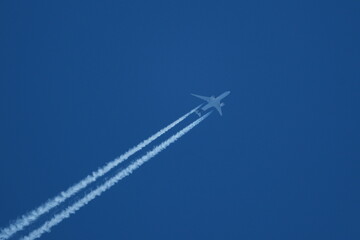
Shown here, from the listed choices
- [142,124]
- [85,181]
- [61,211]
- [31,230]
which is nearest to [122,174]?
[85,181]

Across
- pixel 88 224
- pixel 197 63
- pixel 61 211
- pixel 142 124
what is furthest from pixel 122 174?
pixel 197 63

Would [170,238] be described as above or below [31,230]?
above

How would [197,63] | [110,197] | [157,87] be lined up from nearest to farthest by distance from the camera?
1. [110,197]
2. [157,87]
3. [197,63]

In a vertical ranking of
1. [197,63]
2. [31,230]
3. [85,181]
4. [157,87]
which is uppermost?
[197,63]

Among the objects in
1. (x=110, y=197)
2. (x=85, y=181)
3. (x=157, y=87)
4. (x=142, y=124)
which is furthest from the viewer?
(x=157, y=87)

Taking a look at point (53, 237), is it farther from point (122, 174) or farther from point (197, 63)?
point (197, 63)

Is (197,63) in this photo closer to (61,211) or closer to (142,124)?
(142,124)

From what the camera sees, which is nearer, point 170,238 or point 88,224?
point 88,224

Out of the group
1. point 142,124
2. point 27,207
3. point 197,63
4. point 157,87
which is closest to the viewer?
point 27,207

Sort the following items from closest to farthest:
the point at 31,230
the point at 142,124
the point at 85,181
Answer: the point at 31,230
the point at 85,181
the point at 142,124
